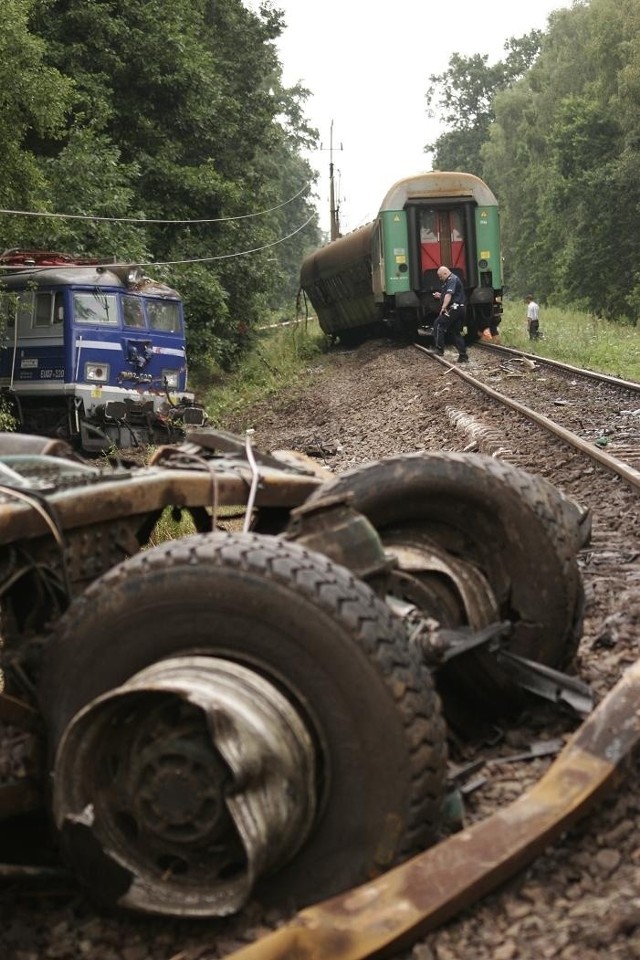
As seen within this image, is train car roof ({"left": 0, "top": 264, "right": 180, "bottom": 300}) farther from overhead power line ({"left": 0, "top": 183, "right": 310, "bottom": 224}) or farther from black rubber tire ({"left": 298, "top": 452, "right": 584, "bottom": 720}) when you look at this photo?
black rubber tire ({"left": 298, "top": 452, "right": 584, "bottom": 720})

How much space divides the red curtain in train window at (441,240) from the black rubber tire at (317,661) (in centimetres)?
2035

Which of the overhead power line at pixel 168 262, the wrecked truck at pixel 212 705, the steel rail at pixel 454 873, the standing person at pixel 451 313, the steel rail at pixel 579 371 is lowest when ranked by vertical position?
the steel rail at pixel 454 873

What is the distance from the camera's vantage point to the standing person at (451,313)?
62.0 feet

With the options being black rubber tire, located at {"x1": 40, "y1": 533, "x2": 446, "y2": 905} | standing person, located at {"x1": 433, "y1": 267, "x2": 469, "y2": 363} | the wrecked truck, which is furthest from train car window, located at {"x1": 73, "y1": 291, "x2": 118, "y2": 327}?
black rubber tire, located at {"x1": 40, "y1": 533, "x2": 446, "y2": 905}

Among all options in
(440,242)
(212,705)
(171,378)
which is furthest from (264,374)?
(212,705)

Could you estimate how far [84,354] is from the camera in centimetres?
1630

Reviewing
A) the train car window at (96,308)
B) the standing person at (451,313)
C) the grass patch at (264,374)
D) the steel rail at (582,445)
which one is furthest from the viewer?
the grass patch at (264,374)

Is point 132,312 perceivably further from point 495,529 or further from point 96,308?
point 495,529

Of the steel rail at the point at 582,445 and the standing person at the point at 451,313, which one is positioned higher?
the standing person at the point at 451,313

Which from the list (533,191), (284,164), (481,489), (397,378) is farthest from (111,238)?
(533,191)

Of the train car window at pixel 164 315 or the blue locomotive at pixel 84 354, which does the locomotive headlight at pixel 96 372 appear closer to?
the blue locomotive at pixel 84 354

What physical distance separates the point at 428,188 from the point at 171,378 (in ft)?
25.5

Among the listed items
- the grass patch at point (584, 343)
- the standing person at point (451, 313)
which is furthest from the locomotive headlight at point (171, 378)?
the grass patch at point (584, 343)

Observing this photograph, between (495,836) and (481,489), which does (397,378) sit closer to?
(481,489)
